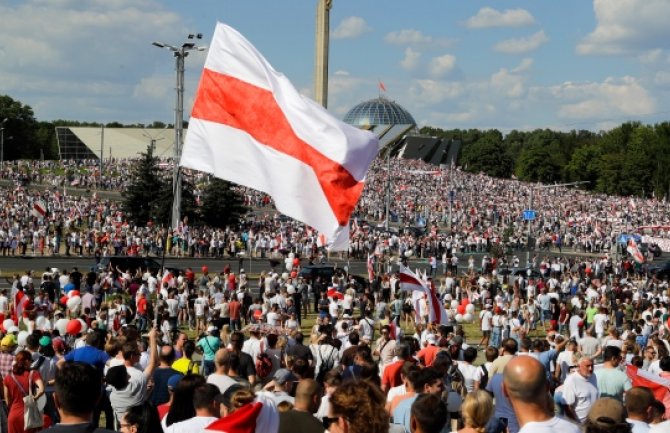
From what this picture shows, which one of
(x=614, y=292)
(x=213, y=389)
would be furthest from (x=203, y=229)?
(x=213, y=389)

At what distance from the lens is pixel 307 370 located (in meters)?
9.36

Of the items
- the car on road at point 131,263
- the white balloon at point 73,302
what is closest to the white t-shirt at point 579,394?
the white balloon at point 73,302

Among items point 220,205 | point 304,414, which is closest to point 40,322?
point 304,414

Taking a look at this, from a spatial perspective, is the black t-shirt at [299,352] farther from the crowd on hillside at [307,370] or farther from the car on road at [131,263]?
the car on road at [131,263]

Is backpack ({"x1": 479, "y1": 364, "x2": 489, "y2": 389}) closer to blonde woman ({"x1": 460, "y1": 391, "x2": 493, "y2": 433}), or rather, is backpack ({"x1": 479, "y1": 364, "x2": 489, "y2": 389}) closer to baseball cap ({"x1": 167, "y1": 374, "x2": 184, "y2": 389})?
baseball cap ({"x1": 167, "y1": 374, "x2": 184, "y2": 389})

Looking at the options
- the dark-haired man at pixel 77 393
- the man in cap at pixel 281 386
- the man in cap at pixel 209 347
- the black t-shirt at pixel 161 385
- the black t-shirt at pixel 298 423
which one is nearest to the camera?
the dark-haired man at pixel 77 393

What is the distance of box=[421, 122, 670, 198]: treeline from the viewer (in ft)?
445

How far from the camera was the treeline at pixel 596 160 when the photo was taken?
136 meters

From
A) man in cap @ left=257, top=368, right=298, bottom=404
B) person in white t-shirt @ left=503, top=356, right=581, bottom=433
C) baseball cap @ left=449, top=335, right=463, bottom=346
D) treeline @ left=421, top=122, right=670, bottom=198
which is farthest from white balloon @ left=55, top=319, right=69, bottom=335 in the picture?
treeline @ left=421, top=122, right=670, bottom=198

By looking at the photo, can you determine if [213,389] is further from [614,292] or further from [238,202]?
[238,202]

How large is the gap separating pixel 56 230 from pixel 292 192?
37151 millimetres

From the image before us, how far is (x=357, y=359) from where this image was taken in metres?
10.5

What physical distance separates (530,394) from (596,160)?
146267mm

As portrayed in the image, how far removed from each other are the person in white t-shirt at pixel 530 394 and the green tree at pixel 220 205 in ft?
183
